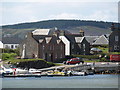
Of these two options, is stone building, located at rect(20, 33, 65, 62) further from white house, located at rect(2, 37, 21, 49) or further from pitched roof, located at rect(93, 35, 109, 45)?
pitched roof, located at rect(93, 35, 109, 45)

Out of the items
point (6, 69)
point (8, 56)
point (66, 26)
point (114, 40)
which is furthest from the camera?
point (66, 26)

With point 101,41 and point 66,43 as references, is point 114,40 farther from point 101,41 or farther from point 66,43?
point 101,41

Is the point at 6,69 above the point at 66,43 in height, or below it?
below

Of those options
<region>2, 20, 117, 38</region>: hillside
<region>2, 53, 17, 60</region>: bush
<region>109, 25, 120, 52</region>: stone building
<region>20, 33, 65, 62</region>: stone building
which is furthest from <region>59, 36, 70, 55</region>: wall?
<region>2, 20, 117, 38</region>: hillside

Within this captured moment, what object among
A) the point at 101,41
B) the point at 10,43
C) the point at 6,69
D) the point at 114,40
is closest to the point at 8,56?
the point at 6,69

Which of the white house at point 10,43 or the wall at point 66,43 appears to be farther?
the white house at point 10,43

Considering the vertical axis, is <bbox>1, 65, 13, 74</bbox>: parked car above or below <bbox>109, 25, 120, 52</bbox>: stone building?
below

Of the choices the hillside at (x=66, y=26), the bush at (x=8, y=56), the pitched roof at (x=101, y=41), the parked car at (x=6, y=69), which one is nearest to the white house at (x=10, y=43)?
the pitched roof at (x=101, y=41)

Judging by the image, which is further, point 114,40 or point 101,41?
point 101,41

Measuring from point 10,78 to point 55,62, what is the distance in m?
16.5

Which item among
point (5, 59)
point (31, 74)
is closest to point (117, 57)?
point (5, 59)

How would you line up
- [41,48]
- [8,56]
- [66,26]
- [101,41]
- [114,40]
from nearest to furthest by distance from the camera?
[41,48]
[8,56]
[114,40]
[101,41]
[66,26]

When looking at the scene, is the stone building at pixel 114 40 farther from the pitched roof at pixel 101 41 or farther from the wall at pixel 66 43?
the pitched roof at pixel 101 41

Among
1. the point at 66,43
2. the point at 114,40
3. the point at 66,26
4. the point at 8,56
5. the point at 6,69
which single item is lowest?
the point at 6,69
